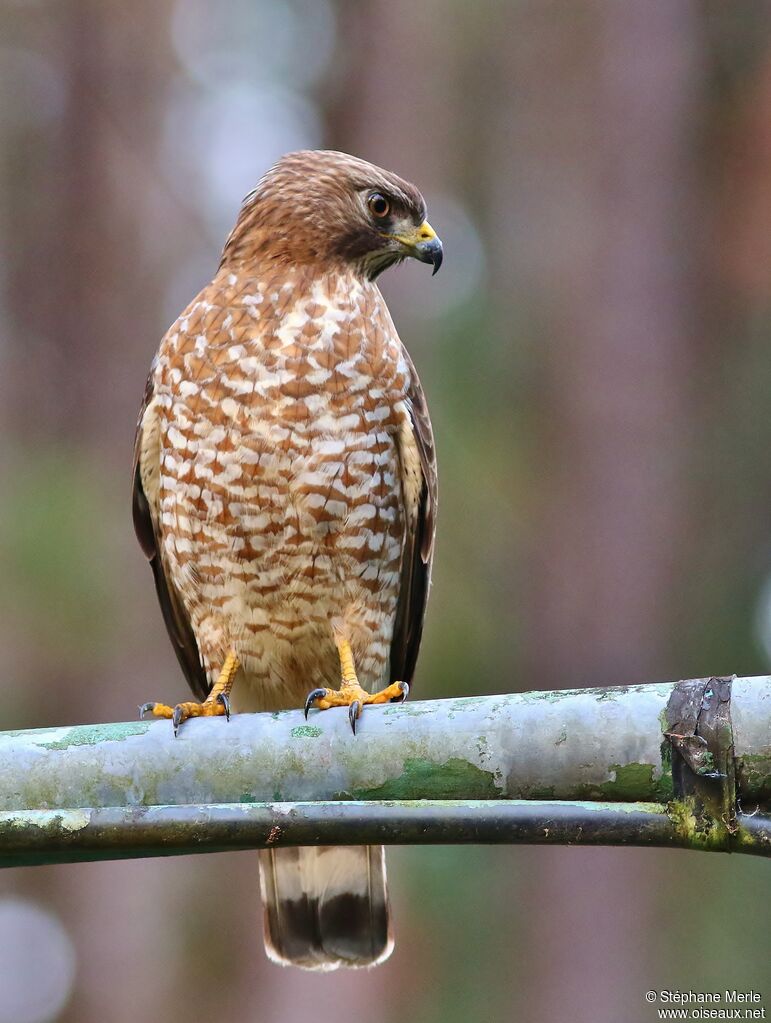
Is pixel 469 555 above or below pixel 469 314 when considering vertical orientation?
below

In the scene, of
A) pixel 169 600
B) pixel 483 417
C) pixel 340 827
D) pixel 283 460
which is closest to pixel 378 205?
pixel 283 460

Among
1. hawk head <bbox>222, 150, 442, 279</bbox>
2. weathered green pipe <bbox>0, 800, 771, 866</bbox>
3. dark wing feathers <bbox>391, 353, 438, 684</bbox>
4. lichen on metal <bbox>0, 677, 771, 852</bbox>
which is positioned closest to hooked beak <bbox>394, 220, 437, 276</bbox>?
hawk head <bbox>222, 150, 442, 279</bbox>

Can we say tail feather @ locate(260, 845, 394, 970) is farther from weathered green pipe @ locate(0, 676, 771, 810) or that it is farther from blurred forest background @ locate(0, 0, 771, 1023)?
blurred forest background @ locate(0, 0, 771, 1023)

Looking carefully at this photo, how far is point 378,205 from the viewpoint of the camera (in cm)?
408

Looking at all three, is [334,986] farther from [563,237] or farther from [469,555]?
[563,237]

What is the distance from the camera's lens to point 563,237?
909cm

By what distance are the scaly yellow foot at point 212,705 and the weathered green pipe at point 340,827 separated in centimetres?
102

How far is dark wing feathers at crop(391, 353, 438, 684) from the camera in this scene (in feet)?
12.8

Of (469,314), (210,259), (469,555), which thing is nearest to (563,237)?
(469,314)

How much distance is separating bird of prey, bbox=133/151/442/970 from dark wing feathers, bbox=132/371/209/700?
0.01 metres

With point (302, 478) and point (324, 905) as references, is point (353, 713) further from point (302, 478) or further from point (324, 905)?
point (324, 905)

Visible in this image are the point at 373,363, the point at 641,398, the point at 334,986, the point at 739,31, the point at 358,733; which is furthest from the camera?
the point at 739,31

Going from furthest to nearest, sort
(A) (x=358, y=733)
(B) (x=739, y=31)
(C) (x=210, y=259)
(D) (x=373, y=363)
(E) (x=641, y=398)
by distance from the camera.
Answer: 1. (C) (x=210, y=259)
2. (B) (x=739, y=31)
3. (E) (x=641, y=398)
4. (D) (x=373, y=363)
5. (A) (x=358, y=733)

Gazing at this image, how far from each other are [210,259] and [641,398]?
4.19 m
